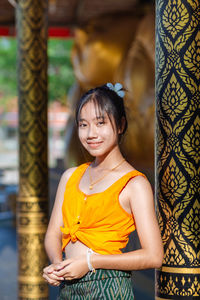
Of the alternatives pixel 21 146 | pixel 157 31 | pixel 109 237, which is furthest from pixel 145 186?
pixel 21 146

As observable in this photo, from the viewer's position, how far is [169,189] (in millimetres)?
1969

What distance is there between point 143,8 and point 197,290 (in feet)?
25.6

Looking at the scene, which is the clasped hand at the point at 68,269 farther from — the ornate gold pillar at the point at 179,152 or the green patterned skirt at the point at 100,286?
Result: the ornate gold pillar at the point at 179,152

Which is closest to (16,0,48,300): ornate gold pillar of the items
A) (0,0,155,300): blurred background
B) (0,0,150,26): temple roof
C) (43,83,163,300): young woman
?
(0,0,155,300): blurred background

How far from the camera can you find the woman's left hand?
151 centimetres

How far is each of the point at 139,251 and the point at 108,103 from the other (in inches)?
18.0

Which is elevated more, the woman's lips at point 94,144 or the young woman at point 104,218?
the woman's lips at point 94,144

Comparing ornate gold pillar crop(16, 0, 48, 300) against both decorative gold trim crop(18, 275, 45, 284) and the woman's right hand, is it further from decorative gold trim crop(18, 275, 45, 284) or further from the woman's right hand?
the woman's right hand

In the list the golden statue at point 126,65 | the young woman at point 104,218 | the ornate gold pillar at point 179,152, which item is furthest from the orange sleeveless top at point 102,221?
the golden statue at point 126,65

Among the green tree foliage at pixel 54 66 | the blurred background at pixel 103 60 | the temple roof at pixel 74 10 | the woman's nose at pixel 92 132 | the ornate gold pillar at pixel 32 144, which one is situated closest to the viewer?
the woman's nose at pixel 92 132

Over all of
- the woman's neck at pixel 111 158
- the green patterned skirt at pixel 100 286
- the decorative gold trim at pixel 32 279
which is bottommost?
the decorative gold trim at pixel 32 279

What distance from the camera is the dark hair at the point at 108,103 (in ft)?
5.37

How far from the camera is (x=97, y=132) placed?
1.63 m

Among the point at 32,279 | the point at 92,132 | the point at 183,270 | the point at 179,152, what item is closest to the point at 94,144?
the point at 92,132
